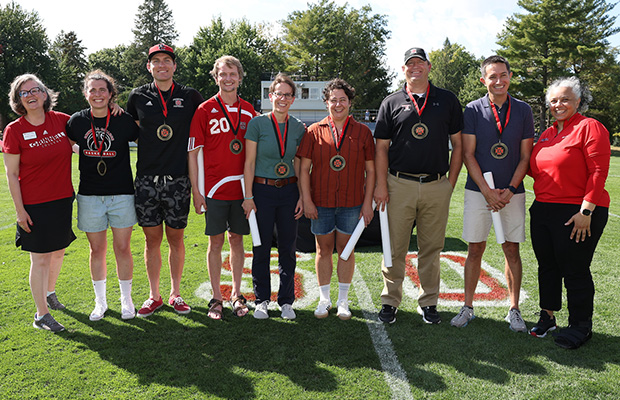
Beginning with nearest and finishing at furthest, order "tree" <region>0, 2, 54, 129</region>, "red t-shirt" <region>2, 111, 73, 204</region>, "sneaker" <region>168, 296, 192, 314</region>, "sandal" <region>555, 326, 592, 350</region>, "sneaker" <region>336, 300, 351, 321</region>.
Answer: "sandal" <region>555, 326, 592, 350</region> < "red t-shirt" <region>2, 111, 73, 204</region> < "sneaker" <region>336, 300, 351, 321</region> < "sneaker" <region>168, 296, 192, 314</region> < "tree" <region>0, 2, 54, 129</region>

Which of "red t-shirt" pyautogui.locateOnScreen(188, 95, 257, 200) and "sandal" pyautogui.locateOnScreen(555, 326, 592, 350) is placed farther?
"red t-shirt" pyautogui.locateOnScreen(188, 95, 257, 200)

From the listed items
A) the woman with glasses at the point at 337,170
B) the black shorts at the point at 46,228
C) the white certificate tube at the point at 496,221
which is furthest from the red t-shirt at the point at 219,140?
the white certificate tube at the point at 496,221

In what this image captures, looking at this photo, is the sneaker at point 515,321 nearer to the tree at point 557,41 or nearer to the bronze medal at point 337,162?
the bronze medal at point 337,162

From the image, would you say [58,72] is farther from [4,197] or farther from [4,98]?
[4,197]

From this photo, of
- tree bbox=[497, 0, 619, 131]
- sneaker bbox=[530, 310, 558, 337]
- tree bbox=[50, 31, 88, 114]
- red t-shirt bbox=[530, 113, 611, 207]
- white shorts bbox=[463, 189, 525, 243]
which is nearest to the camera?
red t-shirt bbox=[530, 113, 611, 207]

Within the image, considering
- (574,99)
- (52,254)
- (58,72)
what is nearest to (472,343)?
(574,99)

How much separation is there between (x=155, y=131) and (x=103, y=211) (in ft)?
2.66

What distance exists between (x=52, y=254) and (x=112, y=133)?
1281mm

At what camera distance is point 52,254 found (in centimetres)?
409

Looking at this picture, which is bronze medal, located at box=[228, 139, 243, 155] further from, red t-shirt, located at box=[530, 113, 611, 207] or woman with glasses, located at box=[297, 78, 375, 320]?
red t-shirt, located at box=[530, 113, 611, 207]

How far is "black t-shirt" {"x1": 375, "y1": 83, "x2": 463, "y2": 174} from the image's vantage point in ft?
12.2

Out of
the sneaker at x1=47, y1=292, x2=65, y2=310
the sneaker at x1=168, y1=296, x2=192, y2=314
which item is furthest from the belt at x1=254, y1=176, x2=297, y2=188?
the sneaker at x1=47, y1=292, x2=65, y2=310

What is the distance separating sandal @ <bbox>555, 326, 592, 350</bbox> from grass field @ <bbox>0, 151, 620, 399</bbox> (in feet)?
0.19

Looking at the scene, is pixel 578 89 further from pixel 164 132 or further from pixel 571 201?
pixel 164 132
